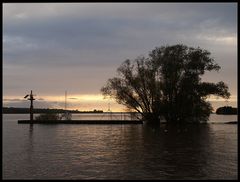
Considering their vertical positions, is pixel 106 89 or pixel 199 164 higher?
pixel 106 89

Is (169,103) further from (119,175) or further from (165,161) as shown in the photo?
(119,175)

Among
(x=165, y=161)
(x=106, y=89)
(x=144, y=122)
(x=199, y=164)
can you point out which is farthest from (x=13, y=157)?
(x=144, y=122)

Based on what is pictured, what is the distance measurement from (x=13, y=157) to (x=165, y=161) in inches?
332

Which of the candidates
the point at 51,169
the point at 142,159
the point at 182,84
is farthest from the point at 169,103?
the point at 51,169

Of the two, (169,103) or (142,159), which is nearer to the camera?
(142,159)

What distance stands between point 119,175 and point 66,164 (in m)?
4.08

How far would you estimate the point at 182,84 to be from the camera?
60.0 metres

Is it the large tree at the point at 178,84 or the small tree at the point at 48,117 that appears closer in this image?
the large tree at the point at 178,84

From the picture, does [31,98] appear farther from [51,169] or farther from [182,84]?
[51,169]

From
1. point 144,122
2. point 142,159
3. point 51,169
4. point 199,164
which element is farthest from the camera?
point 144,122

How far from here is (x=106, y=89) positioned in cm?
6712

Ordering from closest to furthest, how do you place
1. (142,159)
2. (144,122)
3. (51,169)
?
1. (51,169)
2. (142,159)
3. (144,122)

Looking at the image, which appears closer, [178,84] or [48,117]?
[178,84]

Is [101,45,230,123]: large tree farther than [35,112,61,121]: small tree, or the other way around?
[35,112,61,121]: small tree
